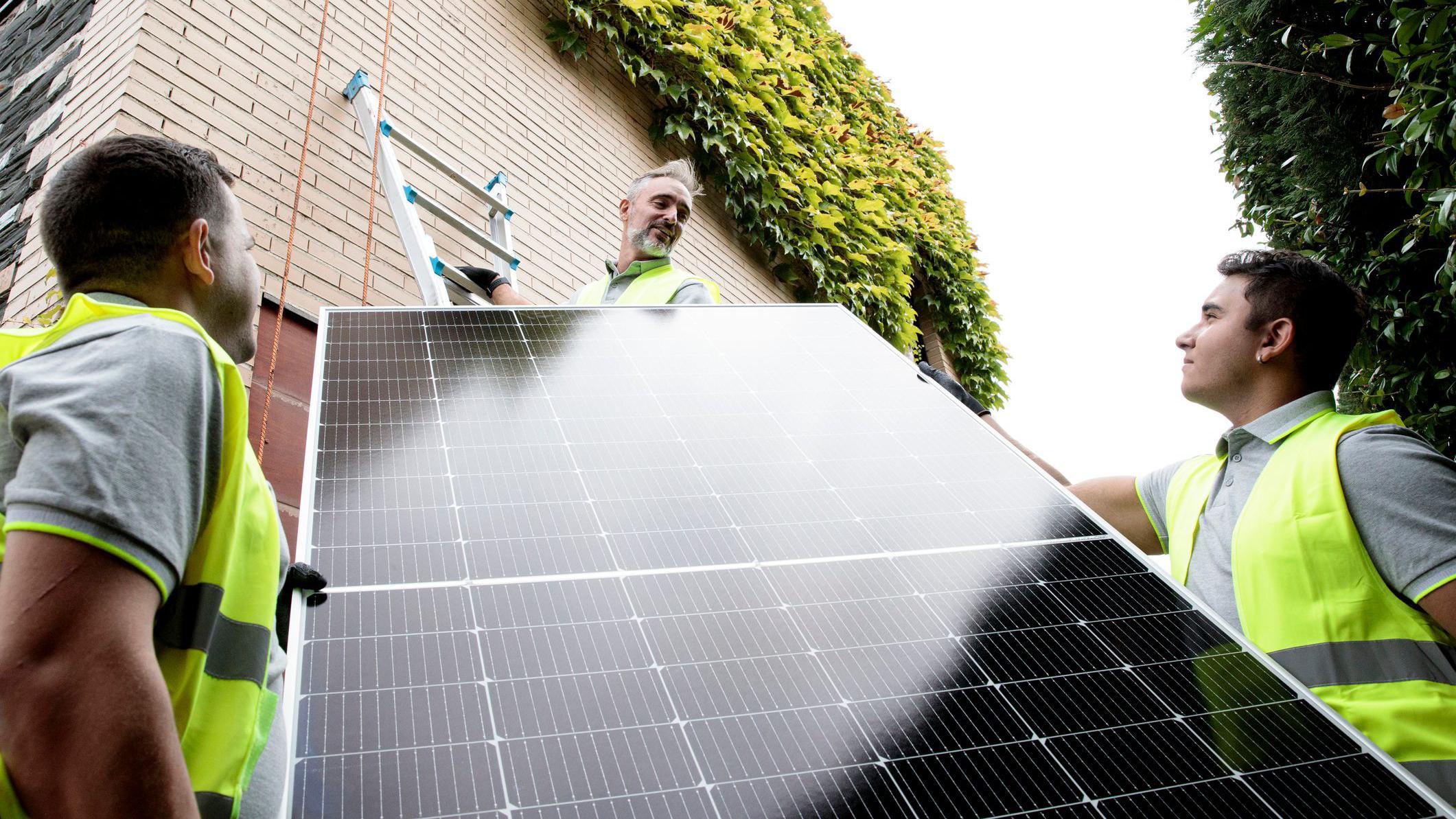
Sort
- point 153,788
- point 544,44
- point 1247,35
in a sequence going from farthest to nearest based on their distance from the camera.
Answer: point 544,44 → point 1247,35 → point 153,788

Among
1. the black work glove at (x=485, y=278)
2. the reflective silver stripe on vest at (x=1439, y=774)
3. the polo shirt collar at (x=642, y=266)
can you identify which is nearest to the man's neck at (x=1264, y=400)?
the reflective silver stripe on vest at (x=1439, y=774)

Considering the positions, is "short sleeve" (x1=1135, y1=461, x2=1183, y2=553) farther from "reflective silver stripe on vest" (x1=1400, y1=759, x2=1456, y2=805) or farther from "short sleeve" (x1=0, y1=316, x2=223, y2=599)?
"short sleeve" (x1=0, y1=316, x2=223, y2=599)

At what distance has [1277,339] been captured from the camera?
3.32m

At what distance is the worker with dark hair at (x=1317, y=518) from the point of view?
93.4 inches

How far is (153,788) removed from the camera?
1253 mm

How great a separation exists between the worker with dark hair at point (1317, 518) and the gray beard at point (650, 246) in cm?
254

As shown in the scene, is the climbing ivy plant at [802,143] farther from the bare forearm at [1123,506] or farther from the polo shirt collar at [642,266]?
the bare forearm at [1123,506]

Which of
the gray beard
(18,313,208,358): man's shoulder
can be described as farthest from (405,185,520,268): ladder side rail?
(18,313,208,358): man's shoulder

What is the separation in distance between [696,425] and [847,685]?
1122 millimetres

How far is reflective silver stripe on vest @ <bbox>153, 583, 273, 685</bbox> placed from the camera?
59.1 inches

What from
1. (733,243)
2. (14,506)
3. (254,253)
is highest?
(733,243)

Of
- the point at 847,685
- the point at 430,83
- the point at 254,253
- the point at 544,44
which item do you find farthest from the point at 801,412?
the point at 544,44

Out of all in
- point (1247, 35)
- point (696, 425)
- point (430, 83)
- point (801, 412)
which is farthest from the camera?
point (430, 83)

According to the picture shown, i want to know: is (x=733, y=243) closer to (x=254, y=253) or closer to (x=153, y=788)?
(x=254, y=253)
